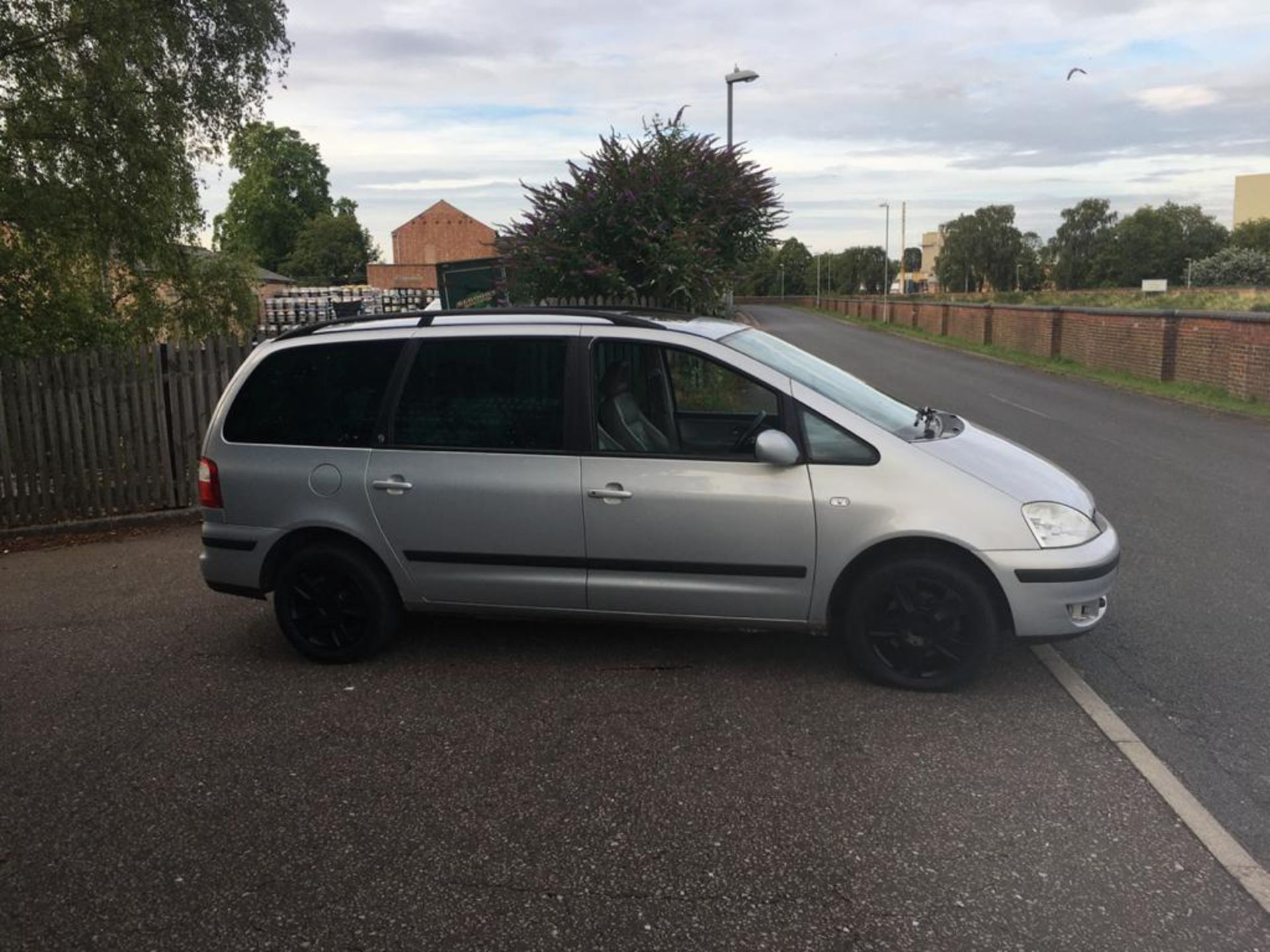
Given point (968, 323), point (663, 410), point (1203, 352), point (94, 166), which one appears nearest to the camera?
point (663, 410)

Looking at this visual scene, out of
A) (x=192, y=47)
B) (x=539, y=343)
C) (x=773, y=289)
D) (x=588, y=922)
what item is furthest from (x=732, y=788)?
(x=773, y=289)

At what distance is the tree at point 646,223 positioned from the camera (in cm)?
1322

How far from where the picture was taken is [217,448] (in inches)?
208

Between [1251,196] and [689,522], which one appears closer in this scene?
[689,522]

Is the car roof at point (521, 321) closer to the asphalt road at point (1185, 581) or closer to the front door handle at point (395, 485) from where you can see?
the front door handle at point (395, 485)

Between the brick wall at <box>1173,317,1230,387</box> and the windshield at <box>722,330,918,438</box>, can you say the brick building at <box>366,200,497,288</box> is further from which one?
the windshield at <box>722,330,918,438</box>

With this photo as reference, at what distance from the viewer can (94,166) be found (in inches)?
391

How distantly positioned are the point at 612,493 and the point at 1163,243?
101884 millimetres

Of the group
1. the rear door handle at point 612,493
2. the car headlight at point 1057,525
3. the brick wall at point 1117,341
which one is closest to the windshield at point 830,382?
the car headlight at point 1057,525

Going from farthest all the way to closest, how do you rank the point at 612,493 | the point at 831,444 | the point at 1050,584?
the point at 612,493
the point at 831,444
the point at 1050,584

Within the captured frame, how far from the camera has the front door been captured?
4.55 meters

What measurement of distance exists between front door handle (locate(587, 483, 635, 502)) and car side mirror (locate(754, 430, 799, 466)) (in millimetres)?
630

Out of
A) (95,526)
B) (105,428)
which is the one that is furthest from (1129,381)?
(95,526)

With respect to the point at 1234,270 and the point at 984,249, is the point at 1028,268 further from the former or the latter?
the point at 1234,270
